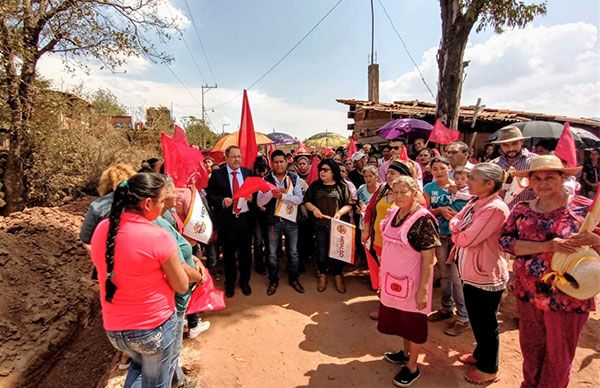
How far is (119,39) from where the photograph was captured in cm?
752

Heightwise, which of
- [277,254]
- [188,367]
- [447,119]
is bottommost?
[188,367]

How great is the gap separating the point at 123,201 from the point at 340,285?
361 cm

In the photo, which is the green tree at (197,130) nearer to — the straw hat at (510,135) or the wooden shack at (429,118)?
the wooden shack at (429,118)

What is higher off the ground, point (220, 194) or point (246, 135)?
point (246, 135)

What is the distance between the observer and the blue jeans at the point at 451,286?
3662 millimetres

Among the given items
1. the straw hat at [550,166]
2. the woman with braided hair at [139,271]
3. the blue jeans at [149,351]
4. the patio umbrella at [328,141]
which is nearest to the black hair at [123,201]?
the woman with braided hair at [139,271]

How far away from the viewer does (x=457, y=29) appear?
7254 mm

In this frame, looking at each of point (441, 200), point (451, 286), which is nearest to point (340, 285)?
point (451, 286)

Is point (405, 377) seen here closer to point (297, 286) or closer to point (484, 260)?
point (484, 260)

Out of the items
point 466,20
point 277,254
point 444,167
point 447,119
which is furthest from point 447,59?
point 277,254

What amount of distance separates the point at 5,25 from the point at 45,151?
9.80ft

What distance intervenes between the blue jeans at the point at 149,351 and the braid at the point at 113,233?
0.89 ft

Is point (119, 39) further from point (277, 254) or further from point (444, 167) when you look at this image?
point (444, 167)

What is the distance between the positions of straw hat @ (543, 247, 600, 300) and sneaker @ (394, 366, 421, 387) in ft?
4.77
